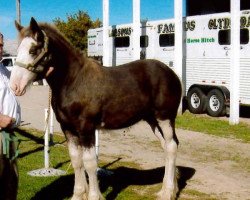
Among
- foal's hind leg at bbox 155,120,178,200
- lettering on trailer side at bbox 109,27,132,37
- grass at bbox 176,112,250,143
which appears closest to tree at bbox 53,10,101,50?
lettering on trailer side at bbox 109,27,132,37

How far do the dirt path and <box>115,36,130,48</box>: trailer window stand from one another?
8.53 metres

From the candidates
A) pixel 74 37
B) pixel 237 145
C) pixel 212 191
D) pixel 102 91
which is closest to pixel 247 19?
pixel 237 145

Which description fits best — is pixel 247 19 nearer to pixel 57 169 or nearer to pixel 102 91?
pixel 57 169

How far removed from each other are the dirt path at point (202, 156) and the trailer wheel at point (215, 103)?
3.47 m

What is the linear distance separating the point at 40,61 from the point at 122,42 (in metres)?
16.7

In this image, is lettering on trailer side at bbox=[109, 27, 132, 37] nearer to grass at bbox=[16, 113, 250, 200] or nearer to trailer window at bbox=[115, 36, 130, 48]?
trailer window at bbox=[115, 36, 130, 48]

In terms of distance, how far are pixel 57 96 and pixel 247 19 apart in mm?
10998

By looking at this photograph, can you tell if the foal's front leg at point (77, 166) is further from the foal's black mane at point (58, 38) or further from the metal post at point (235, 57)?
the metal post at point (235, 57)

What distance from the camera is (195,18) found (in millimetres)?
17375

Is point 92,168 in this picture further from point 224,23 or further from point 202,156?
point 224,23

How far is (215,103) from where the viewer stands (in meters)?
16.9

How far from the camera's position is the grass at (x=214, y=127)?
504 inches

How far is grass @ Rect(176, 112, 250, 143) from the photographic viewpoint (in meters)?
12.8

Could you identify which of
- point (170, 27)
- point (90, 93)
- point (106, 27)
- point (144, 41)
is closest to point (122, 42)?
point (144, 41)
